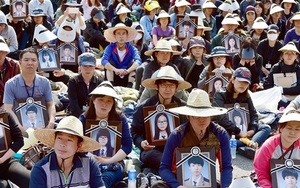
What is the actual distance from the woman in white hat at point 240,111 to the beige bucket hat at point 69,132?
2898 mm

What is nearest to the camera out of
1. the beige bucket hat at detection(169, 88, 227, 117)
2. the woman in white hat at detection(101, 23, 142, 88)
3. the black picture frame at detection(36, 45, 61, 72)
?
the beige bucket hat at detection(169, 88, 227, 117)

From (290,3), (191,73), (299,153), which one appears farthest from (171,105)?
(290,3)

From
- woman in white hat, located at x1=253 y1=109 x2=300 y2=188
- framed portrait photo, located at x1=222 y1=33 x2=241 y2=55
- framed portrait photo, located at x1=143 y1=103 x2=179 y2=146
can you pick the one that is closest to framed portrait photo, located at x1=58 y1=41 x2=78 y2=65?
framed portrait photo, located at x1=222 y1=33 x2=241 y2=55

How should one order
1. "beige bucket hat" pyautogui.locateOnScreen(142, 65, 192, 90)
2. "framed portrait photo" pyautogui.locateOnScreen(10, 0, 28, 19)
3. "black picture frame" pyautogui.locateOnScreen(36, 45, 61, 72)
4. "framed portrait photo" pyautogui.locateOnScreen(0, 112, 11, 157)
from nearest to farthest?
"framed portrait photo" pyautogui.locateOnScreen(0, 112, 11, 157), "beige bucket hat" pyautogui.locateOnScreen(142, 65, 192, 90), "black picture frame" pyautogui.locateOnScreen(36, 45, 61, 72), "framed portrait photo" pyautogui.locateOnScreen(10, 0, 28, 19)

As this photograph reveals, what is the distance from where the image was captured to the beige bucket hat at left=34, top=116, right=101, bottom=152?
14.9 feet

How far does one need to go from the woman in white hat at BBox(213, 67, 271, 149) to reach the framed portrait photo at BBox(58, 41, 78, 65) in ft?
10.1

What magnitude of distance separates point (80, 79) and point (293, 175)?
3382mm

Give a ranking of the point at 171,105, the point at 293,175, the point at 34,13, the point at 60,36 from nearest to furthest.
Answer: the point at 293,175
the point at 171,105
the point at 60,36
the point at 34,13

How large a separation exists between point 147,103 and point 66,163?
189cm

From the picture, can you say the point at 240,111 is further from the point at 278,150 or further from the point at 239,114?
the point at 278,150

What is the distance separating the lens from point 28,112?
6730 millimetres

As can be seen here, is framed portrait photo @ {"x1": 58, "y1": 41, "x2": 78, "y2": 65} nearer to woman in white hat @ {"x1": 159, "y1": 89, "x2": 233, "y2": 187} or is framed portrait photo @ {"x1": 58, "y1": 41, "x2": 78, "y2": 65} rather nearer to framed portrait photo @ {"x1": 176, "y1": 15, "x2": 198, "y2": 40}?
framed portrait photo @ {"x1": 176, "y1": 15, "x2": 198, "y2": 40}

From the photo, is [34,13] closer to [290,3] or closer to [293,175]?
[290,3]

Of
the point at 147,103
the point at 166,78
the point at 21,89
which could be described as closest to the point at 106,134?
the point at 147,103
